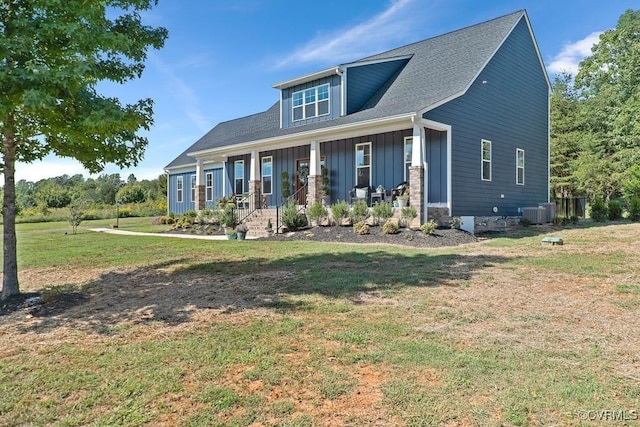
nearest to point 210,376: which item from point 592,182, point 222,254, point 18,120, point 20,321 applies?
point 20,321

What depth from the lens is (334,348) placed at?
358 centimetres

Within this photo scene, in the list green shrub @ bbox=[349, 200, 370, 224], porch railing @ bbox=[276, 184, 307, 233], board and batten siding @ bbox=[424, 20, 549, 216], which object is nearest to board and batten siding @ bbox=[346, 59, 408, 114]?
porch railing @ bbox=[276, 184, 307, 233]

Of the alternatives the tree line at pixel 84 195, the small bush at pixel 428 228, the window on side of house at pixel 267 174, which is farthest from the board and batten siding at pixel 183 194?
the small bush at pixel 428 228

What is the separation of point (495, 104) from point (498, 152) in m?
1.78

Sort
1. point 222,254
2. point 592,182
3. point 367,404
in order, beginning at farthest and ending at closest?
point 592,182 < point 222,254 < point 367,404

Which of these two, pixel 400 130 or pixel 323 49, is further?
pixel 323 49

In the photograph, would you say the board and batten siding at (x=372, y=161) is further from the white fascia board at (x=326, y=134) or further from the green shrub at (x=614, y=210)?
the green shrub at (x=614, y=210)

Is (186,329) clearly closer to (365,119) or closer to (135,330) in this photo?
(135,330)

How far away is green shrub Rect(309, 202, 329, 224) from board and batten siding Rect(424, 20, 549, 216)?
4191mm

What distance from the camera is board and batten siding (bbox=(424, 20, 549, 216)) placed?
13367 millimetres

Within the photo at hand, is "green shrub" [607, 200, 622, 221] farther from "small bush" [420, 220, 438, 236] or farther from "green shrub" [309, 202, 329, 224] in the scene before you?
"green shrub" [309, 202, 329, 224]

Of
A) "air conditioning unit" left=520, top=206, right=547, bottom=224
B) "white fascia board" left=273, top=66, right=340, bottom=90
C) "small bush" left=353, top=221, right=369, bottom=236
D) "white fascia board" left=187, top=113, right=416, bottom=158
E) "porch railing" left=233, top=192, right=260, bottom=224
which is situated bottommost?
"small bush" left=353, top=221, right=369, bottom=236

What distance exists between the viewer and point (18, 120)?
19.4 feet

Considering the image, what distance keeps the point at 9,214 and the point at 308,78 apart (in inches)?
499
